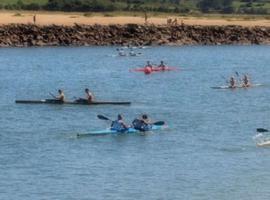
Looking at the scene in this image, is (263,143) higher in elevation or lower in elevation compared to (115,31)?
higher

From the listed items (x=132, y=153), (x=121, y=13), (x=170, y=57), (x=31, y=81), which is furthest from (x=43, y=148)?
(x=121, y=13)

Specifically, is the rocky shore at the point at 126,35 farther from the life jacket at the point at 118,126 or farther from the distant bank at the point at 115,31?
the life jacket at the point at 118,126

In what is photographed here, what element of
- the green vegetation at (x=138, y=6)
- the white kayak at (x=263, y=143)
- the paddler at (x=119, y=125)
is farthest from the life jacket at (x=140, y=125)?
the green vegetation at (x=138, y=6)

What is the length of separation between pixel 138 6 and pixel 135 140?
294 ft

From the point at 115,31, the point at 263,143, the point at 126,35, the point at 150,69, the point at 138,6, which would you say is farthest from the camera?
the point at 138,6

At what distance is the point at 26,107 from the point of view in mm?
54750

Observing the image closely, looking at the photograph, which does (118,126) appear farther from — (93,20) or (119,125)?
(93,20)

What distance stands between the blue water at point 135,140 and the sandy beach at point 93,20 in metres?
24.5

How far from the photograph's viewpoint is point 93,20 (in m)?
106

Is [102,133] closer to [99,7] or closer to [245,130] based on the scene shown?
[245,130]

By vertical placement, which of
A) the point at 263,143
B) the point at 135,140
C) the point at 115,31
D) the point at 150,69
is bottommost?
the point at 115,31

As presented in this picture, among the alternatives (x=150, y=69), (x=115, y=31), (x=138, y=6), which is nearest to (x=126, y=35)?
(x=115, y=31)

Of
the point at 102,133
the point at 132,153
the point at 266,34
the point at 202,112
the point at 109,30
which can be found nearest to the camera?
the point at 132,153

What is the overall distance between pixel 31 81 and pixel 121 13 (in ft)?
174
